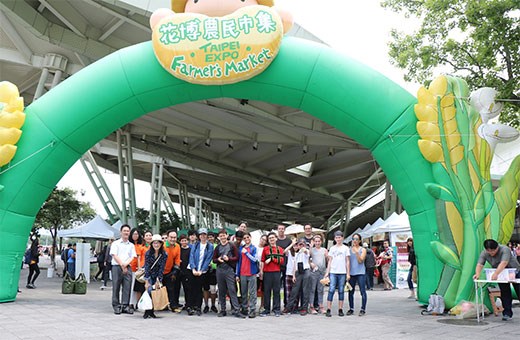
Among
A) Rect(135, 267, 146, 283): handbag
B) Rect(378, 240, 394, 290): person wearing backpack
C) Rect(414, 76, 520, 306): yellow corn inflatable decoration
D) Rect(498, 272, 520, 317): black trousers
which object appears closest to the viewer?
Rect(498, 272, 520, 317): black trousers

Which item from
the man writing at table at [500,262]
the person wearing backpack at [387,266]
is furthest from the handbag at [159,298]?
the person wearing backpack at [387,266]

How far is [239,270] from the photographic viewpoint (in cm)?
848

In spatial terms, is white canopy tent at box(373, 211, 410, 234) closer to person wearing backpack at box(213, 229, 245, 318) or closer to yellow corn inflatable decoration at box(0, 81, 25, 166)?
person wearing backpack at box(213, 229, 245, 318)

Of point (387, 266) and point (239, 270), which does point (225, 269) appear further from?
point (387, 266)

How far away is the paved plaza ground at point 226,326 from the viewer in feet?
20.7

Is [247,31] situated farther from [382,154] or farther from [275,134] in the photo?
[275,134]

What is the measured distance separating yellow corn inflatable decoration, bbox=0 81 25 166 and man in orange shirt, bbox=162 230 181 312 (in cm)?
331

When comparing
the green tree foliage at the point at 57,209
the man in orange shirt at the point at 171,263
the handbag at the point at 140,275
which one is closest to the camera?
the handbag at the point at 140,275

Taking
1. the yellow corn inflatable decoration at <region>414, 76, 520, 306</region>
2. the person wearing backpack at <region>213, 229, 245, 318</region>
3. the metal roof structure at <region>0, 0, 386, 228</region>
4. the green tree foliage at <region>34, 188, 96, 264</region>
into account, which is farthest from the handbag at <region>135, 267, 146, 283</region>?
the green tree foliage at <region>34, 188, 96, 264</region>

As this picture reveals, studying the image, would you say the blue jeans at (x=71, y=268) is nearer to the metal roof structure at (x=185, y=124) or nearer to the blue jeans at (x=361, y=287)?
the metal roof structure at (x=185, y=124)

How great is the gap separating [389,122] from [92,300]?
7.10 metres

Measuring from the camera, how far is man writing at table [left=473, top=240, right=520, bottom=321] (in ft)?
Result: 23.7

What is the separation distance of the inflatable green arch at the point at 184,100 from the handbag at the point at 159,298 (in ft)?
9.85

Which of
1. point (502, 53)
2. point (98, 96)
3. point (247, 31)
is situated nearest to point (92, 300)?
point (98, 96)
